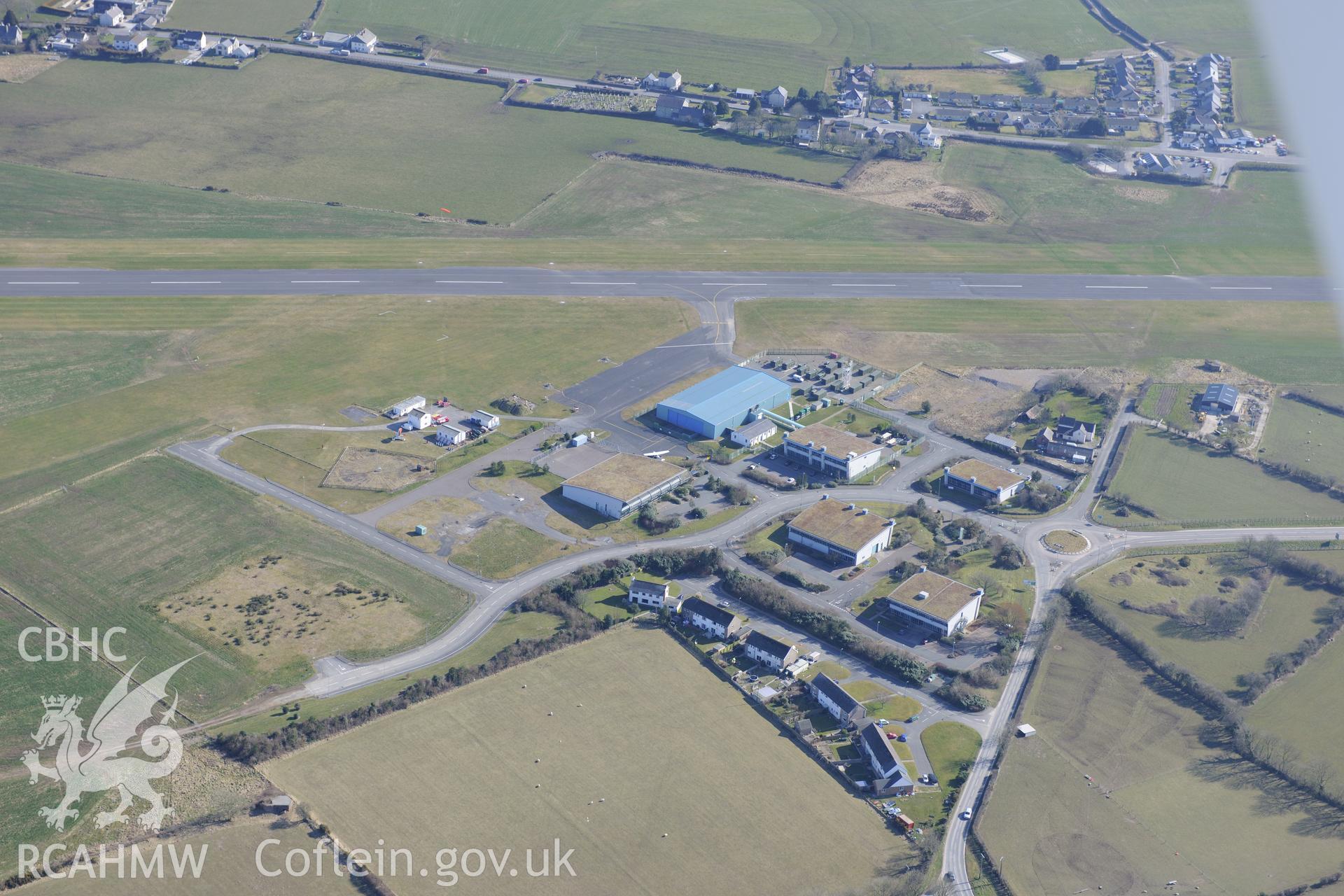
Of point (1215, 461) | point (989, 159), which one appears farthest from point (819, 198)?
point (1215, 461)

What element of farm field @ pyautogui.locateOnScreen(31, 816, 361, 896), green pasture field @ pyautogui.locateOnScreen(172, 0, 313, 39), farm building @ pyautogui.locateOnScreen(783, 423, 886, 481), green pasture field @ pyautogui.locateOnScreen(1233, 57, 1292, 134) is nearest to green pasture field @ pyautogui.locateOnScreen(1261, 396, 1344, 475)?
farm building @ pyautogui.locateOnScreen(783, 423, 886, 481)

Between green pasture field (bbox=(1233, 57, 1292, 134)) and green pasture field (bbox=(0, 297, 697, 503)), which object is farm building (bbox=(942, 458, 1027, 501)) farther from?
green pasture field (bbox=(1233, 57, 1292, 134))

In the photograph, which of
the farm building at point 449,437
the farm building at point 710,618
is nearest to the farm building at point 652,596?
the farm building at point 710,618

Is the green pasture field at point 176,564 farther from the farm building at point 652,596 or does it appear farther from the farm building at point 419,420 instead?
the farm building at point 419,420

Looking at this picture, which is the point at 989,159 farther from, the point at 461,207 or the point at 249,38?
the point at 249,38

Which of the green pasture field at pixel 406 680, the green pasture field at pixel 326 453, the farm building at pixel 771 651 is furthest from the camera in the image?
the green pasture field at pixel 326 453

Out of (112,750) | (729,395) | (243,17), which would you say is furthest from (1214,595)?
(243,17)
